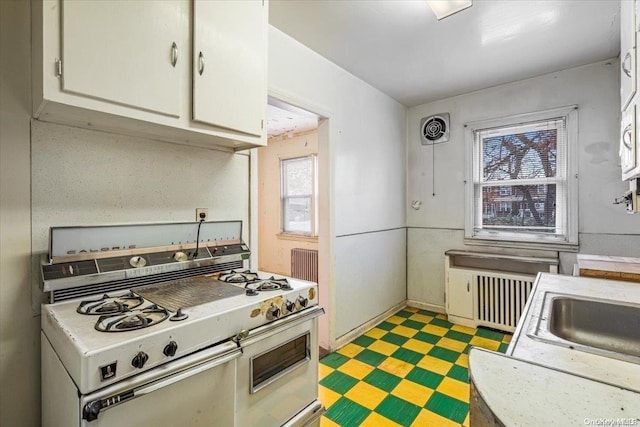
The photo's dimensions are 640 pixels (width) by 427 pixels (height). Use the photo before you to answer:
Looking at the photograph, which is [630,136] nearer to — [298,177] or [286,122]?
[286,122]

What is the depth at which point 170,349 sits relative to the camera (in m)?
1.00

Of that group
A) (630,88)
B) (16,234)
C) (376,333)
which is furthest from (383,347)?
(16,234)

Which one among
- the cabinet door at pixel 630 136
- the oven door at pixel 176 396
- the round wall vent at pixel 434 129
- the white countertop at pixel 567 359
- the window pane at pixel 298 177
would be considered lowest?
the oven door at pixel 176 396

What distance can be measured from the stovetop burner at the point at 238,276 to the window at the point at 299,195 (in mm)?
2845

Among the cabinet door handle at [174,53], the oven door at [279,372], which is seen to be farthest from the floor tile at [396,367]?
the cabinet door handle at [174,53]

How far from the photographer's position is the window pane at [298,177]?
4766 mm

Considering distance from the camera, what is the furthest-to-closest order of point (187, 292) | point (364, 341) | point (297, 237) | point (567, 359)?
1. point (297, 237)
2. point (364, 341)
3. point (187, 292)
4. point (567, 359)

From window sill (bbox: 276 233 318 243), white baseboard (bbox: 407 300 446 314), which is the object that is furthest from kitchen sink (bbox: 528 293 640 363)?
window sill (bbox: 276 233 318 243)

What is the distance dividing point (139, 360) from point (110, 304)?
45cm

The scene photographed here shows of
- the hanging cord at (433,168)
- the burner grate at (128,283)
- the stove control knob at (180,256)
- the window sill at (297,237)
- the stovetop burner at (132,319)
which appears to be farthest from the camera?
the window sill at (297,237)

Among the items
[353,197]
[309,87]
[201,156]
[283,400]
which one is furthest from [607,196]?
[201,156]

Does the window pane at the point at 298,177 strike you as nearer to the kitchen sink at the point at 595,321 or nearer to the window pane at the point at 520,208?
the window pane at the point at 520,208

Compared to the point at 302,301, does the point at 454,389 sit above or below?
below

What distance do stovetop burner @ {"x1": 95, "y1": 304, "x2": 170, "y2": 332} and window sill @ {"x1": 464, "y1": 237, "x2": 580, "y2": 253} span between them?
3.34 metres
